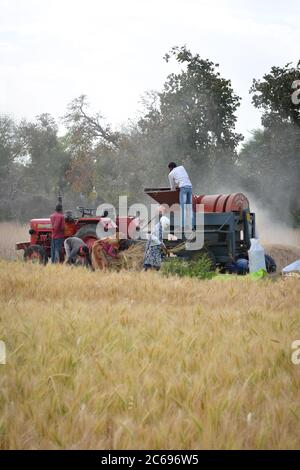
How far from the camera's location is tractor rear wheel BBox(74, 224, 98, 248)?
14.3 meters

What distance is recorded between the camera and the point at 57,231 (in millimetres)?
14289

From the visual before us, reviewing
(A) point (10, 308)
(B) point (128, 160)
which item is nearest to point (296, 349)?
(A) point (10, 308)

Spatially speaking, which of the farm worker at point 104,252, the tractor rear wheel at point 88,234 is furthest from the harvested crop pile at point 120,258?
the tractor rear wheel at point 88,234

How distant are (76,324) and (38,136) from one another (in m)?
40.7

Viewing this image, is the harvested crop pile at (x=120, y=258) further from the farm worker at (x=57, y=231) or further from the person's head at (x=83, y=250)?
the farm worker at (x=57, y=231)

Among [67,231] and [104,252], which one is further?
[67,231]

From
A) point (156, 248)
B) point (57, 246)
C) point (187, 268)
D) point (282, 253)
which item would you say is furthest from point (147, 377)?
point (282, 253)

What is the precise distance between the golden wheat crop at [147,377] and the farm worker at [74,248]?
20.0ft

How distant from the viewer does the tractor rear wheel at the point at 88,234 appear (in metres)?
14.3

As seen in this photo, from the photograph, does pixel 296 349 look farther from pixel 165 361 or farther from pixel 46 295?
pixel 46 295

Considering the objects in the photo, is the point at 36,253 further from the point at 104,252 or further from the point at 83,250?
the point at 104,252

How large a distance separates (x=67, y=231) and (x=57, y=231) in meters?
0.53

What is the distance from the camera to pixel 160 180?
2788 cm
